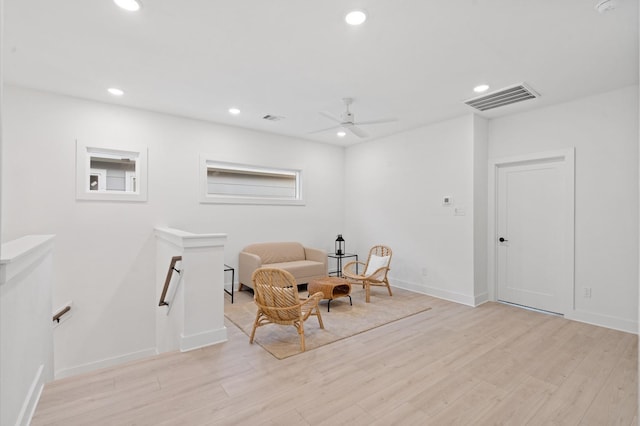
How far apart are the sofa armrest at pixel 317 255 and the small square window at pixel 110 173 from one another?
294 cm

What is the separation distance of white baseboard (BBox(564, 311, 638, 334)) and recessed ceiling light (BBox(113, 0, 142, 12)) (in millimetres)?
5820

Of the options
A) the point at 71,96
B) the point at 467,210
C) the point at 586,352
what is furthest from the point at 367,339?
the point at 71,96

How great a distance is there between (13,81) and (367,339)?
5.15m

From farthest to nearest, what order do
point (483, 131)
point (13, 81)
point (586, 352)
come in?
Result: point (483, 131) → point (13, 81) → point (586, 352)

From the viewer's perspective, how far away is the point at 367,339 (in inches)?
139

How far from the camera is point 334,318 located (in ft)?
13.6

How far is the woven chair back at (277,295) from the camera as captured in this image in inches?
128

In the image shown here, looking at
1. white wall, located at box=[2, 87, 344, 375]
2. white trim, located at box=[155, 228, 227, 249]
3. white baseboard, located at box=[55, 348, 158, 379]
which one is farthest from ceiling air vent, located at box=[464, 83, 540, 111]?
white baseboard, located at box=[55, 348, 158, 379]

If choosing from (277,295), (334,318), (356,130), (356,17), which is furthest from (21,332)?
(356,130)

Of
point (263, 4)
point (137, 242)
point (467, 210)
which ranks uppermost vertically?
point (263, 4)

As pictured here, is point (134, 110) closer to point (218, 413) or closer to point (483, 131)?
point (218, 413)

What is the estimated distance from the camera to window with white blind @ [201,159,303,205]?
554 cm

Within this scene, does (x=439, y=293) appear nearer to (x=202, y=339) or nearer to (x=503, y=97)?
(x=503, y=97)

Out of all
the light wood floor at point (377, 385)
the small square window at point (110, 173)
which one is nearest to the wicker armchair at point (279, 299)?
the light wood floor at point (377, 385)
